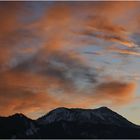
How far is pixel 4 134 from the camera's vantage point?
13000cm

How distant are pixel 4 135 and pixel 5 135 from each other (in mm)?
4395

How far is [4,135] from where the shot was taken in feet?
418

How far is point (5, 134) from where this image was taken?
135m

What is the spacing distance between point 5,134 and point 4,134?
5.10 meters

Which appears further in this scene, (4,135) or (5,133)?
(5,133)

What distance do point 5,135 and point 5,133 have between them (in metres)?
4.06

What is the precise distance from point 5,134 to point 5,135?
3431mm

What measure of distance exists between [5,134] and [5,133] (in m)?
0.68

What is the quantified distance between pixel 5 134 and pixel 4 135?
7.81 m

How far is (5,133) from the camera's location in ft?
445

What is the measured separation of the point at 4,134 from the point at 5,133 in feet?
18.7

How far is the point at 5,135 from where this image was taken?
432ft
